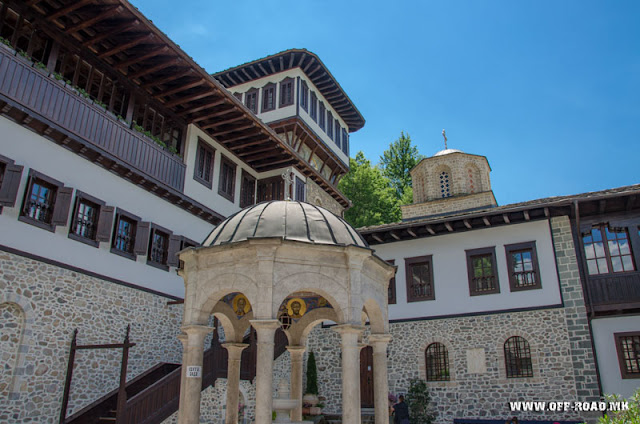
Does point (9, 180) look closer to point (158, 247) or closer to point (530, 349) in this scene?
point (158, 247)

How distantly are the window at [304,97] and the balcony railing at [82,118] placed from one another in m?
7.92

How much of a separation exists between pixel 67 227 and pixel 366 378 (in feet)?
35.4

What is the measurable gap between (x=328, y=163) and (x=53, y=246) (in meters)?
14.8

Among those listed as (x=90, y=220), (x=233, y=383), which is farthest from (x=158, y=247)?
(x=233, y=383)

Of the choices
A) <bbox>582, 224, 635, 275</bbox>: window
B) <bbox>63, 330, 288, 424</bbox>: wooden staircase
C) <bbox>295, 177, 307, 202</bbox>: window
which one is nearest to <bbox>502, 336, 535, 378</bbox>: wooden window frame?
<bbox>582, 224, 635, 275</bbox>: window

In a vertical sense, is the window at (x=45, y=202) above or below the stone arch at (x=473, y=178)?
below

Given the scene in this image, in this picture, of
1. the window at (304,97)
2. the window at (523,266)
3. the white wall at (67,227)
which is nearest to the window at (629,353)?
the window at (523,266)

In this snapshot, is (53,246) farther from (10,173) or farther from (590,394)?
(590,394)

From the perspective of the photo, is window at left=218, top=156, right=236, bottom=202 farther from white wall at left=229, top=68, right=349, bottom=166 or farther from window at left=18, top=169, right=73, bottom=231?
window at left=18, top=169, right=73, bottom=231

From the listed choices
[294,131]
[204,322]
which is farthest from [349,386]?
[294,131]

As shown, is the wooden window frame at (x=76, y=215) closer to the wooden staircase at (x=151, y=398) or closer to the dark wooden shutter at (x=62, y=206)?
the dark wooden shutter at (x=62, y=206)

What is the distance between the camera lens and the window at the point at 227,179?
678 inches

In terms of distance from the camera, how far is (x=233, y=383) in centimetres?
830

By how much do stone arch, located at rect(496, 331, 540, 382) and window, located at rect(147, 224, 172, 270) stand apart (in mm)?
→ 10112
